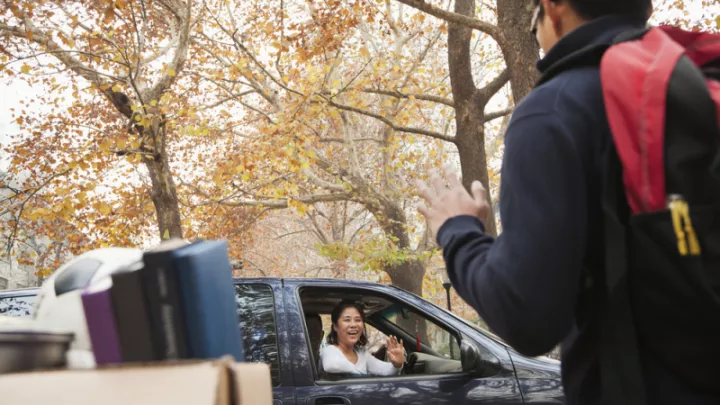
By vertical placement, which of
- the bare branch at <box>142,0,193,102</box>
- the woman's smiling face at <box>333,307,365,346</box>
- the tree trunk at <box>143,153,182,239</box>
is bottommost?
the woman's smiling face at <box>333,307,365,346</box>

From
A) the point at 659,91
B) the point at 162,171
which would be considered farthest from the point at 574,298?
the point at 162,171

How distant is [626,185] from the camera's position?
101 cm

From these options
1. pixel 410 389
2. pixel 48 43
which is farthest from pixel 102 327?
pixel 48 43

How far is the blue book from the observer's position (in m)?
0.97

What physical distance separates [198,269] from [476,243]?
508mm

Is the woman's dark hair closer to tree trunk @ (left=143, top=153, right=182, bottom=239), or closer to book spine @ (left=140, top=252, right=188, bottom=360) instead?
book spine @ (left=140, top=252, right=188, bottom=360)

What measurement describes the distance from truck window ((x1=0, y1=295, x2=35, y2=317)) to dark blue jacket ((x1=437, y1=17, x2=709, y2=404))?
10.9 feet

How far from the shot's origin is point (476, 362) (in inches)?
144

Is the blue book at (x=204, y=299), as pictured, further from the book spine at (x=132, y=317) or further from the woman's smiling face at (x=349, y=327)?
the woman's smiling face at (x=349, y=327)

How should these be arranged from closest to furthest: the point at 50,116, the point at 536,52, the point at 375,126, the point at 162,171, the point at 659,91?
the point at 659,91, the point at 536,52, the point at 162,171, the point at 50,116, the point at 375,126

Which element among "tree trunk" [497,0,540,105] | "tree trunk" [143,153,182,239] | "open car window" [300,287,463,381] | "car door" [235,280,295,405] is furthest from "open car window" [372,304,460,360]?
"tree trunk" [143,153,182,239]

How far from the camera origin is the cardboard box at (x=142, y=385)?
0.85 m

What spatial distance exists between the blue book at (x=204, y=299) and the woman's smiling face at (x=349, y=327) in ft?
11.9

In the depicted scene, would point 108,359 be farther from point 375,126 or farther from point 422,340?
point 375,126
